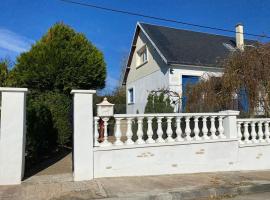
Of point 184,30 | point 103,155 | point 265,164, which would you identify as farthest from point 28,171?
point 184,30

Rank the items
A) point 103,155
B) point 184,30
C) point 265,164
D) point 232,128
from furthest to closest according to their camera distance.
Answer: point 184,30, point 265,164, point 232,128, point 103,155

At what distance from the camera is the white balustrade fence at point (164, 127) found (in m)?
7.01

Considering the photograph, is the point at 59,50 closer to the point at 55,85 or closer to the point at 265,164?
the point at 55,85

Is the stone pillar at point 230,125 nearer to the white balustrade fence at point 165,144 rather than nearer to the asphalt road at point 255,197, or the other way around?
the white balustrade fence at point 165,144

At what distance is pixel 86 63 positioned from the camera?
11297 millimetres

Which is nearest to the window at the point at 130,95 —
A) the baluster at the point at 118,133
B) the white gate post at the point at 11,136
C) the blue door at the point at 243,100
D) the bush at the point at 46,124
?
the bush at the point at 46,124

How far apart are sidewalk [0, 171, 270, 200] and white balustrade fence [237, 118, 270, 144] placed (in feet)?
4.88

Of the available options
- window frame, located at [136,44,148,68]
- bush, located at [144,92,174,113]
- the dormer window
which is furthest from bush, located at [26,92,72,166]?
the dormer window

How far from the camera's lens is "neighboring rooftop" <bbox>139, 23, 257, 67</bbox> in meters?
15.9

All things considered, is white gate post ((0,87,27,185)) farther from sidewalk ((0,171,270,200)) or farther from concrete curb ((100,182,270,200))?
concrete curb ((100,182,270,200))

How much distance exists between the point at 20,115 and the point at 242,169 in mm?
5782

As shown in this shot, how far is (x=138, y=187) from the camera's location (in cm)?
597

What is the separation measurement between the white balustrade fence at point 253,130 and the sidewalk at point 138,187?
1.49m

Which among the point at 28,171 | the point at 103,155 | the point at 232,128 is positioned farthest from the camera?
the point at 232,128
